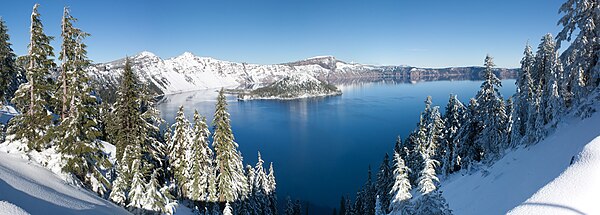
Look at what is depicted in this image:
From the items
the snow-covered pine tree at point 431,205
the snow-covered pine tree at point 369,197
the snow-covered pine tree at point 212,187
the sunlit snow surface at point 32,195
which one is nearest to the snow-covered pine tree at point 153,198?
the sunlit snow surface at point 32,195

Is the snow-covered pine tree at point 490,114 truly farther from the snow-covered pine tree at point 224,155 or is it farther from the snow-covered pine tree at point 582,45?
the snow-covered pine tree at point 224,155

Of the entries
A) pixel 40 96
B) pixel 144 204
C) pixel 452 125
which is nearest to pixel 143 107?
pixel 40 96

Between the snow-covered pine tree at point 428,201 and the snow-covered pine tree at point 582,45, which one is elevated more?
the snow-covered pine tree at point 582,45

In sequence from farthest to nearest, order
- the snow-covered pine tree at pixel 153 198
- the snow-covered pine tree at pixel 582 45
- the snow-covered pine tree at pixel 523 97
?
the snow-covered pine tree at pixel 523 97 → the snow-covered pine tree at pixel 153 198 → the snow-covered pine tree at pixel 582 45

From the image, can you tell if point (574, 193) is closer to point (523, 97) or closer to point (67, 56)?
point (67, 56)

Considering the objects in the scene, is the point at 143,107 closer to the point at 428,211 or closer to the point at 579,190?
the point at 428,211

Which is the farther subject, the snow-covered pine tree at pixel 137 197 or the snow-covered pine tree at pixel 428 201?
the snow-covered pine tree at pixel 137 197

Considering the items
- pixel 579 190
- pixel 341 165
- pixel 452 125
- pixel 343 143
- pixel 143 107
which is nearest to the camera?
pixel 579 190

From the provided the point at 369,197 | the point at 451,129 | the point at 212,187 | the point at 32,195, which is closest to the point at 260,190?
the point at 212,187
